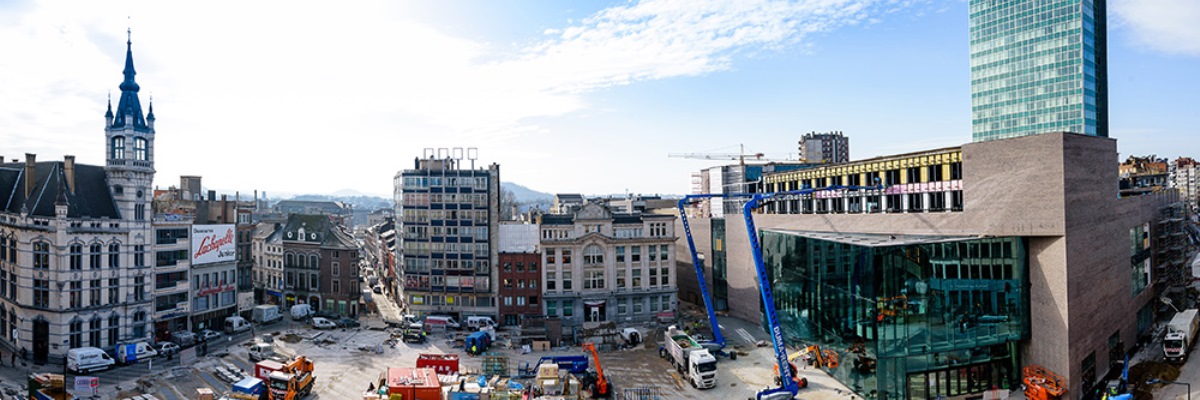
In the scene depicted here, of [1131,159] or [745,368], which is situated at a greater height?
[1131,159]

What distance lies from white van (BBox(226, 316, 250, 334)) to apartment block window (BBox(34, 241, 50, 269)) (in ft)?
62.3

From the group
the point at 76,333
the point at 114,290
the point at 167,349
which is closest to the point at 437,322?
the point at 167,349

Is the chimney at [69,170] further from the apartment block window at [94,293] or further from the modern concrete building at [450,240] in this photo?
the modern concrete building at [450,240]

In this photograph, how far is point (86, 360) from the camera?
59219 mm

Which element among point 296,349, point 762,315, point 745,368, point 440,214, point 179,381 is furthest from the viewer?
point 440,214

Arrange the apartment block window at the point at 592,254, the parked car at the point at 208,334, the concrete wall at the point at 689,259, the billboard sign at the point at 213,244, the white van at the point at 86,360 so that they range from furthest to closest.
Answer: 1. the concrete wall at the point at 689,259
2. the apartment block window at the point at 592,254
3. the billboard sign at the point at 213,244
4. the parked car at the point at 208,334
5. the white van at the point at 86,360

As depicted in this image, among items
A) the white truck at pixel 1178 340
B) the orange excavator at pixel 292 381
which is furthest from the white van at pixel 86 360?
the white truck at pixel 1178 340

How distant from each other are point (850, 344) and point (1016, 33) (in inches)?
4116

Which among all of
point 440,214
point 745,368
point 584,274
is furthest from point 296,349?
point 745,368

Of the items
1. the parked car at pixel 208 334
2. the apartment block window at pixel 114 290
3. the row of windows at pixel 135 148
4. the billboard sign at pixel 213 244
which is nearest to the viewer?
the apartment block window at pixel 114 290

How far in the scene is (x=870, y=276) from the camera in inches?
1868

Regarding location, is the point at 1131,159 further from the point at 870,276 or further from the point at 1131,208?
the point at 870,276

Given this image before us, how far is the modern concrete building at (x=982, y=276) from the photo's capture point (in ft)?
157

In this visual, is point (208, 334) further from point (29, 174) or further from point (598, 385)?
point (598, 385)
